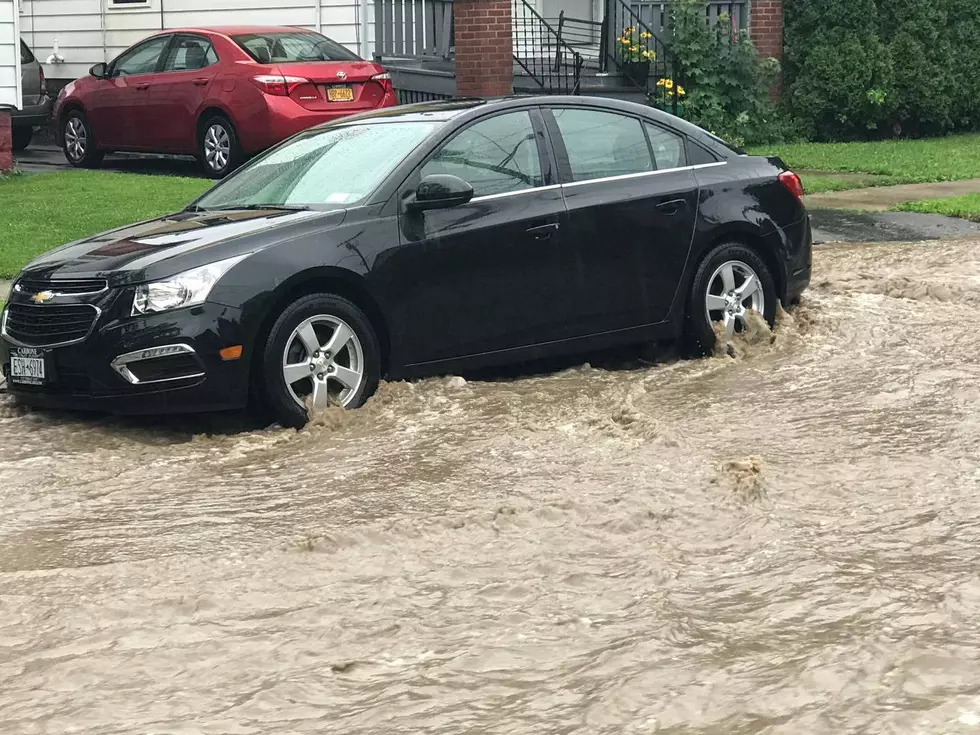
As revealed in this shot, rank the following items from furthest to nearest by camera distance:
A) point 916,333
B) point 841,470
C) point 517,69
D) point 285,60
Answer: point 517,69
point 285,60
point 916,333
point 841,470

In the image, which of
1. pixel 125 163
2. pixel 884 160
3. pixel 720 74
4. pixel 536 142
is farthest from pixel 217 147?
pixel 536 142

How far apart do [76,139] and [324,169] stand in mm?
10549

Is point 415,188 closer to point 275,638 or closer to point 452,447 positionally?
point 452,447

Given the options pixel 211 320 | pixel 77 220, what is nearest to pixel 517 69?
pixel 77 220

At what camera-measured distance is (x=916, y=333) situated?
8.88m

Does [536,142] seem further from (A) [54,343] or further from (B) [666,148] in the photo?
(A) [54,343]

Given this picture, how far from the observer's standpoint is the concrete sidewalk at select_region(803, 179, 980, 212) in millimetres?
14227

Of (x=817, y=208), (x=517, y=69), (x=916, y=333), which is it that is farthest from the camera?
(x=517, y=69)

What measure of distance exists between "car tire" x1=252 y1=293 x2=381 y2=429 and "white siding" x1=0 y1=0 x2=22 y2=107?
10916 mm

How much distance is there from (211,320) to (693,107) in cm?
1428

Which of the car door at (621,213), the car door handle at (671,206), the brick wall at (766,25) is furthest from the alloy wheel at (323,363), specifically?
the brick wall at (766,25)

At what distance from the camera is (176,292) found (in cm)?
658

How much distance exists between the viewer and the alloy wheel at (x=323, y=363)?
6781mm

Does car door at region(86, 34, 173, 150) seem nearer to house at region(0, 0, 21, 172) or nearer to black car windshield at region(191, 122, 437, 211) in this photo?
house at region(0, 0, 21, 172)
